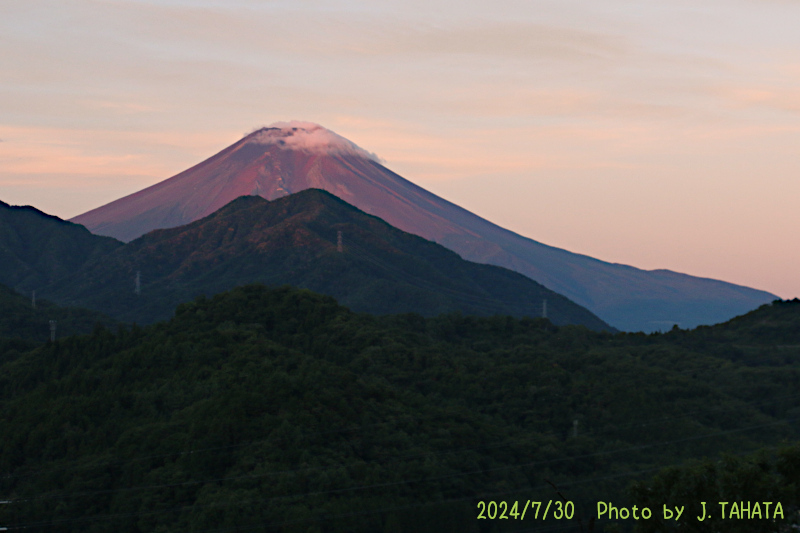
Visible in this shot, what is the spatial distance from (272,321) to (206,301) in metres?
6.94

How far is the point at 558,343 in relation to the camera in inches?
3664

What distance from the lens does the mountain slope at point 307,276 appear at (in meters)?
158

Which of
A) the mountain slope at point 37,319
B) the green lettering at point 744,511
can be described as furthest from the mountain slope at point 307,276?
the green lettering at point 744,511

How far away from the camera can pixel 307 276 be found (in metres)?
169

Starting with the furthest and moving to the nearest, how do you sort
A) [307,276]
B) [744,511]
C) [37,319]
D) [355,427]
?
[307,276] < [37,319] < [355,427] < [744,511]

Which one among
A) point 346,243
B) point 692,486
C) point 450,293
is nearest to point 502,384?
point 692,486

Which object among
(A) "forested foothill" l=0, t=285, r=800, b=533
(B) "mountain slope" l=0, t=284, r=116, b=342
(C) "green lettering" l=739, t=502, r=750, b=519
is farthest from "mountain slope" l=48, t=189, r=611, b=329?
(C) "green lettering" l=739, t=502, r=750, b=519

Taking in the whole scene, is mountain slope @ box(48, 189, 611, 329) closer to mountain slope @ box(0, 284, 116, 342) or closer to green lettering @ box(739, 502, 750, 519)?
mountain slope @ box(0, 284, 116, 342)

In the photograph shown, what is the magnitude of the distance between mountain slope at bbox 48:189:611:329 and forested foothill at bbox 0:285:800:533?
71.3m

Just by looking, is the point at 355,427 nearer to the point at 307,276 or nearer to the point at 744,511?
the point at 744,511

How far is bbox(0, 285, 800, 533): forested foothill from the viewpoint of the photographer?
4425 cm

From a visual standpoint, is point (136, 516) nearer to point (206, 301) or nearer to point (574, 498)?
point (574, 498)

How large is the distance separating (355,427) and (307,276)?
115 metres

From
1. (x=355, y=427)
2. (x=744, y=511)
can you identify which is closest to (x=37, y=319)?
(x=355, y=427)
